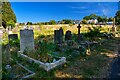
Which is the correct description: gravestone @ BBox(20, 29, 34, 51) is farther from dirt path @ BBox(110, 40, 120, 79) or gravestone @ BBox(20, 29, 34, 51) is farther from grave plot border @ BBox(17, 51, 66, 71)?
dirt path @ BBox(110, 40, 120, 79)

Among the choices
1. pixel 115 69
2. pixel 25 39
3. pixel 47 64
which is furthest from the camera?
pixel 25 39

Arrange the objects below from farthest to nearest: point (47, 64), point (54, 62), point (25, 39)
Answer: point (25, 39)
point (54, 62)
point (47, 64)

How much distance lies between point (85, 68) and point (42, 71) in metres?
1.67

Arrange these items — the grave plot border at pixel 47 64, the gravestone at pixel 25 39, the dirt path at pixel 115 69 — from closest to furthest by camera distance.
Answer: the dirt path at pixel 115 69 < the grave plot border at pixel 47 64 < the gravestone at pixel 25 39

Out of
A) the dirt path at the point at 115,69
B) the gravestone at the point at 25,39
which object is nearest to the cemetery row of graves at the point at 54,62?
the gravestone at the point at 25,39

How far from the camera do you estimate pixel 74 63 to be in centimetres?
802

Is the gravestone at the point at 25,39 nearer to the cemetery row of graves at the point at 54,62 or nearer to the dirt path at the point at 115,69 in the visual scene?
the cemetery row of graves at the point at 54,62

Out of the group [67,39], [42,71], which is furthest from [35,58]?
[67,39]

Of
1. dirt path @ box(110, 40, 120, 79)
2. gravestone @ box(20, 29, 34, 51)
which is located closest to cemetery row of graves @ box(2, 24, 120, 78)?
gravestone @ box(20, 29, 34, 51)

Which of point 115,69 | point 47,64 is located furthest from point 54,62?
point 115,69

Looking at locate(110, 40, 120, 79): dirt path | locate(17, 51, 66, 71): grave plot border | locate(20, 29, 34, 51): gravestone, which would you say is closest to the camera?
locate(110, 40, 120, 79): dirt path

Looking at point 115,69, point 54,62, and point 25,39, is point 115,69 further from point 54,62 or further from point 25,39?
point 25,39

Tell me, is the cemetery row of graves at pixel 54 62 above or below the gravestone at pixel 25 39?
below

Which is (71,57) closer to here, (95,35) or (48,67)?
(48,67)
